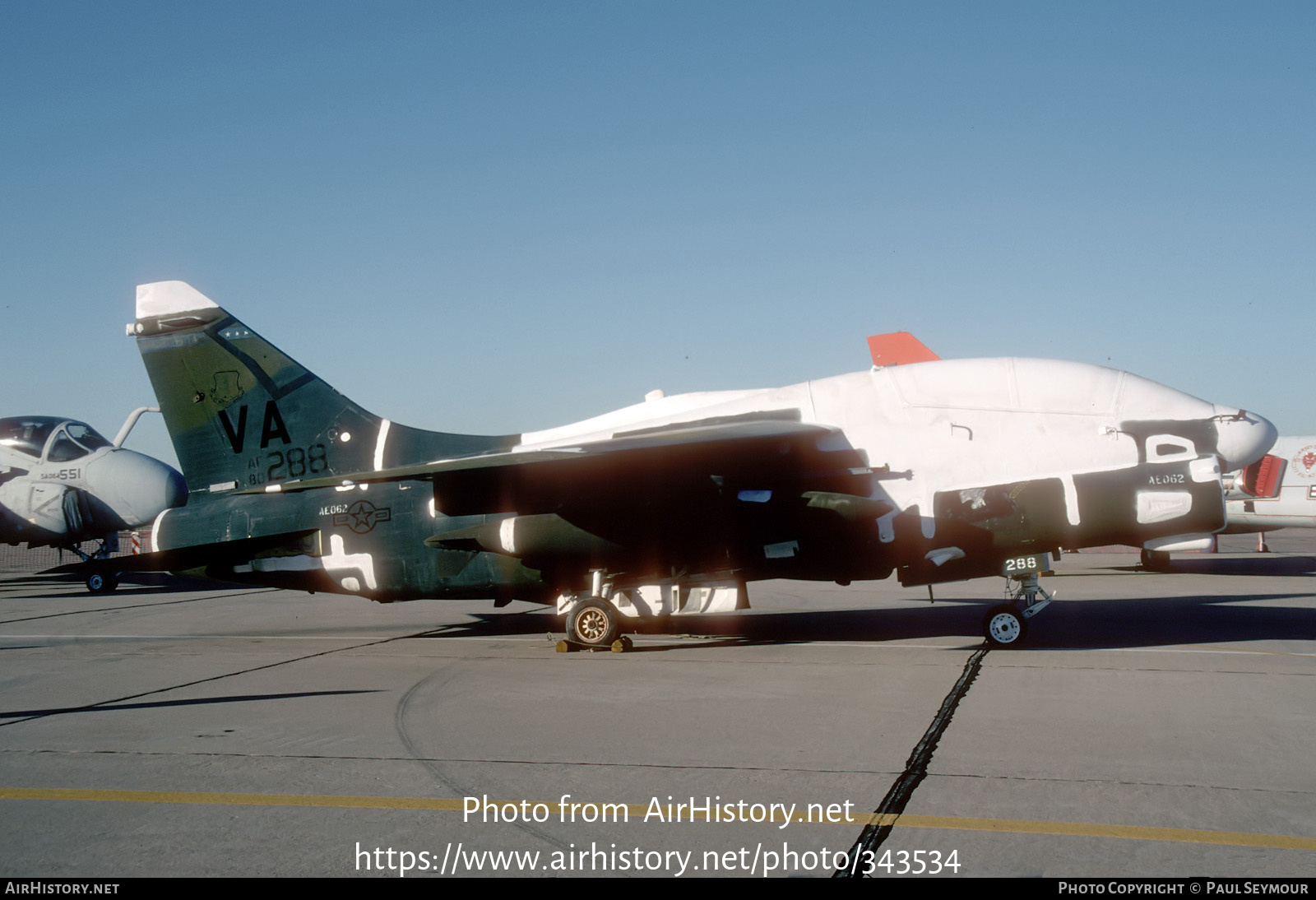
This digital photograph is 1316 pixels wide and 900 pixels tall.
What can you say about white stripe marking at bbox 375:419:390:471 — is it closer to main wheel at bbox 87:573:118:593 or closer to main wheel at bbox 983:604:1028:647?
main wheel at bbox 983:604:1028:647

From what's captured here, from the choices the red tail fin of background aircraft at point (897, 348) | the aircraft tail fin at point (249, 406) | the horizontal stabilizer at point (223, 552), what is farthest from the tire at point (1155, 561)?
the horizontal stabilizer at point (223, 552)

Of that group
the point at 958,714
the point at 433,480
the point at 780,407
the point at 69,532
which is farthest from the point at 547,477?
the point at 69,532

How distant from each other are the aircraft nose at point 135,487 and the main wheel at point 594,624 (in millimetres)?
13468

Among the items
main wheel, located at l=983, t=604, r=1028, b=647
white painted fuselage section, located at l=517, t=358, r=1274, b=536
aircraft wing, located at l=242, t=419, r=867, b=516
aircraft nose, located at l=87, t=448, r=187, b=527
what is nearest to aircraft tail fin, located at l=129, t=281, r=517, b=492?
aircraft wing, located at l=242, t=419, r=867, b=516

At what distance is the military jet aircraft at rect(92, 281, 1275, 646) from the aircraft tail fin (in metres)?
0.76

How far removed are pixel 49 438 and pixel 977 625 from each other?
20247mm

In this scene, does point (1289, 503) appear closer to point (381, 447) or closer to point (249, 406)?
point (381, 447)

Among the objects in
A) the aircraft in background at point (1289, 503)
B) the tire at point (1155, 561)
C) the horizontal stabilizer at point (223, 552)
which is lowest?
the tire at point (1155, 561)

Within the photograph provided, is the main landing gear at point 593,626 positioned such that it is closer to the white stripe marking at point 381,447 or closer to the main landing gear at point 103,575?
the white stripe marking at point 381,447

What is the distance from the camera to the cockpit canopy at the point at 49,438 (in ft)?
70.7

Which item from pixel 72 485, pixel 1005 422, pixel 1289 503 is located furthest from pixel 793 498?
pixel 1289 503

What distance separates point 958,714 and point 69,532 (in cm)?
2088
